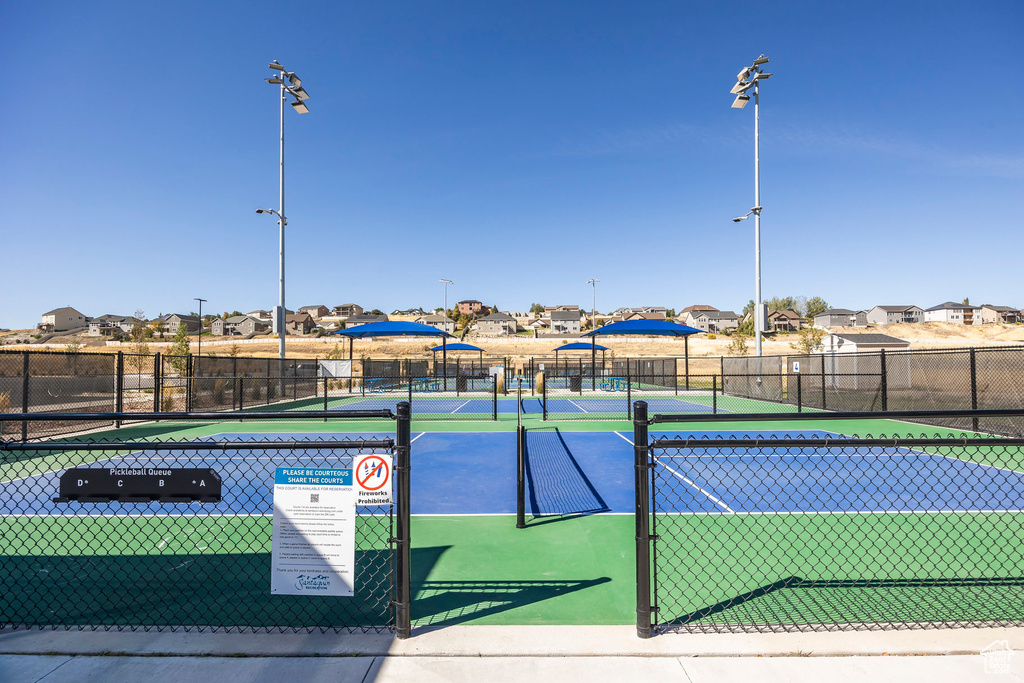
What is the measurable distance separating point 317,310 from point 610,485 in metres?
186

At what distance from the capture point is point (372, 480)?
330cm

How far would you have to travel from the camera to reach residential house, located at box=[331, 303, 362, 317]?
173 metres

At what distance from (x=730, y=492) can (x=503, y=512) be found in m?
3.44

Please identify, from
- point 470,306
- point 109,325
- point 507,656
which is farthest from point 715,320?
point 109,325

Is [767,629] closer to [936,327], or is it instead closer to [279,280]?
[279,280]

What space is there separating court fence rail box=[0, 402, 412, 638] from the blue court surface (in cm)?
31

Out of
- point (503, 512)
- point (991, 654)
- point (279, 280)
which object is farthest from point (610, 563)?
point (279, 280)

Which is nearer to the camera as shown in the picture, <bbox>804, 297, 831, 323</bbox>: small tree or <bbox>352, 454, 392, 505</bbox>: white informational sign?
<bbox>352, 454, 392, 505</bbox>: white informational sign

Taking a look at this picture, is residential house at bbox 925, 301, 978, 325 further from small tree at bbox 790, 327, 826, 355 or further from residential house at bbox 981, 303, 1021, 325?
small tree at bbox 790, 327, 826, 355

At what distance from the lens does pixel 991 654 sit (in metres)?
3.09

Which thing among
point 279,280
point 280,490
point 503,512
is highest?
point 279,280

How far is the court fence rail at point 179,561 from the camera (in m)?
3.30

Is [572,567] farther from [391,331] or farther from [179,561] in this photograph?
[391,331]

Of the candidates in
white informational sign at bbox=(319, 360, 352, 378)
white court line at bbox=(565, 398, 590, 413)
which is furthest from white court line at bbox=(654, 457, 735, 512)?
white informational sign at bbox=(319, 360, 352, 378)
